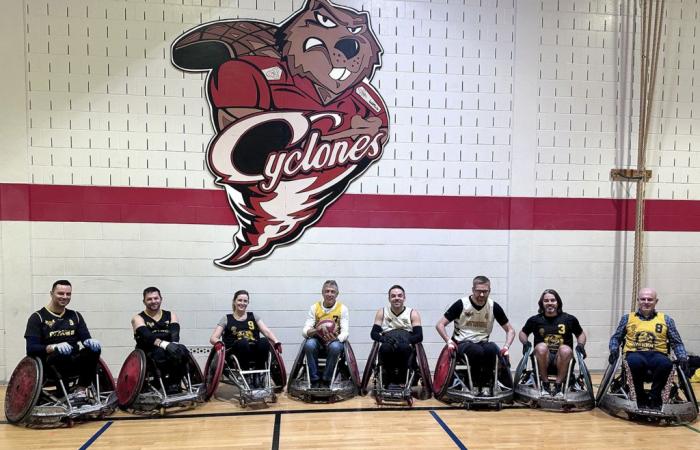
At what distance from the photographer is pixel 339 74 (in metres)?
4.98

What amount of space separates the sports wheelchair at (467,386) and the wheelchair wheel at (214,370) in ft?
6.48

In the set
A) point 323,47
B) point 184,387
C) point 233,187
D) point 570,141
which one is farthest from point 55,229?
→ point 570,141

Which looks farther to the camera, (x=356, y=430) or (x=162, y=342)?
(x=162, y=342)

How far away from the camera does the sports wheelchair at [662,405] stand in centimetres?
375

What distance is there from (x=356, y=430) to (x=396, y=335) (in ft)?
3.14

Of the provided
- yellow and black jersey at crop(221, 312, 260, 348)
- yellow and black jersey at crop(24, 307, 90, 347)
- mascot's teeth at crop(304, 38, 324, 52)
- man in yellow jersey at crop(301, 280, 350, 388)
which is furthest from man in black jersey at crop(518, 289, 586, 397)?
yellow and black jersey at crop(24, 307, 90, 347)

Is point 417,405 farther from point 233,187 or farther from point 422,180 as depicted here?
point 233,187

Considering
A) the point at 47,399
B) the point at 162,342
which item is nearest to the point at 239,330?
the point at 162,342

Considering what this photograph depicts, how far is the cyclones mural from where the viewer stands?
191 inches

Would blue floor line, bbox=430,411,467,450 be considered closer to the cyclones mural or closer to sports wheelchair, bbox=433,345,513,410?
sports wheelchair, bbox=433,345,513,410

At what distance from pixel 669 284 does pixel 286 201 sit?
4589 mm

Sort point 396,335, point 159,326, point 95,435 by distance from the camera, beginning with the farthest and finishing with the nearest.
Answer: point 396,335
point 159,326
point 95,435

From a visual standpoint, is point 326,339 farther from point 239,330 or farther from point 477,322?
point 477,322

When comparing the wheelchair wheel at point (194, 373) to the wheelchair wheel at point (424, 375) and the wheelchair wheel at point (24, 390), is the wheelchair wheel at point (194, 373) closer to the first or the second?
the wheelchair wheel at point (24, 390)
